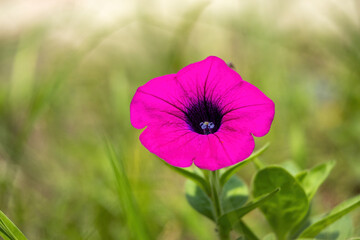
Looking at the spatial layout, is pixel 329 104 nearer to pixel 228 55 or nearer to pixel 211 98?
pixel 228 55

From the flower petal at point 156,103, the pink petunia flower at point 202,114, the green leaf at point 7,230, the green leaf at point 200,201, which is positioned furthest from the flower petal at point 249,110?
the green leaf at point 7,230

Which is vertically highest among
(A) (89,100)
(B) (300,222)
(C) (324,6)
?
(A) (89,100)

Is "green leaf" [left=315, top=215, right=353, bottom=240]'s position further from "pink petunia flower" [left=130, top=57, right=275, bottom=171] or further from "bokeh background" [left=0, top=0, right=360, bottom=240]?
"pink petunia flower" [left=130, top=57, right=275, bottom=171]

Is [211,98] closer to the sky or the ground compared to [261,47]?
closer to the ground

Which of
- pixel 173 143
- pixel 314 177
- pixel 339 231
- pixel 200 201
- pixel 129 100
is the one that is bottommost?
pixel 339 231

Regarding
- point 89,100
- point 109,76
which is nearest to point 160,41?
point 109,76

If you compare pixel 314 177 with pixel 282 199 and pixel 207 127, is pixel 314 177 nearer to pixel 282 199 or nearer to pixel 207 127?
pixel 282 199

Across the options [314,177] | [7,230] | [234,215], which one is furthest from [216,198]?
[7,230]
